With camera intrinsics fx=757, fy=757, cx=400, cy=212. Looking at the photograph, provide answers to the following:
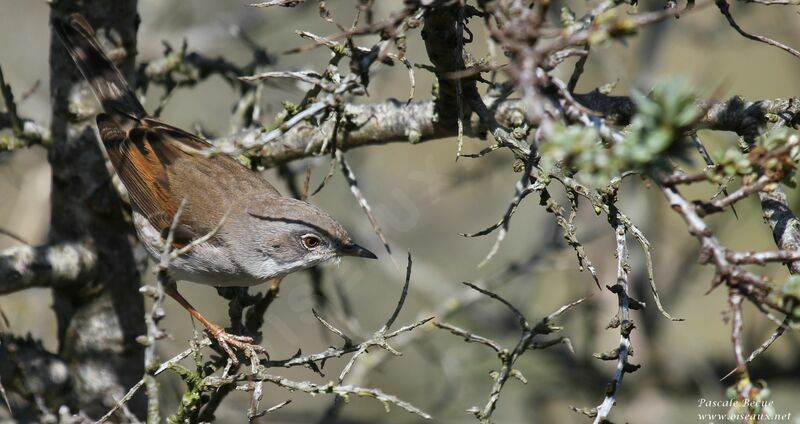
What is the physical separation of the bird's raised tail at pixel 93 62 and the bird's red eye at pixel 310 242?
1261 millimetres

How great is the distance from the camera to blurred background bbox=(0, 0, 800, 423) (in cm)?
615

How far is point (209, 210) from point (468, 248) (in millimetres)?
6490

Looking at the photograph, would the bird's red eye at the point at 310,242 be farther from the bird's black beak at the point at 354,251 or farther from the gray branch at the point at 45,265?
the gray branch at the point at 45,265

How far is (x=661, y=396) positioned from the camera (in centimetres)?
672

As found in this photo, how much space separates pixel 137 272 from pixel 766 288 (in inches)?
129

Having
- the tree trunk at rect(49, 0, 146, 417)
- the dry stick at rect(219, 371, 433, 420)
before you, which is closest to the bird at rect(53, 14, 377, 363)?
the tree trunk at rect(49, 0, 146, 417)

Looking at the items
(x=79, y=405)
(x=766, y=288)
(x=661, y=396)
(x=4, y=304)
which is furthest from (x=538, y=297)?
(x=766, y=288)

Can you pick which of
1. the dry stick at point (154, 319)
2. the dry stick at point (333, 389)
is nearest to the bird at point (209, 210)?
the dry stick at point (333, 389)

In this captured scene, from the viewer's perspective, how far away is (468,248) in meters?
10.6

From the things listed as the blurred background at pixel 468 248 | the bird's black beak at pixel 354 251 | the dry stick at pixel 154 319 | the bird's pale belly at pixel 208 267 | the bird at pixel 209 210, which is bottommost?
the dry stick at pixel 154 319

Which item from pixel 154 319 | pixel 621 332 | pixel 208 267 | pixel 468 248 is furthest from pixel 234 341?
pixel 468 248

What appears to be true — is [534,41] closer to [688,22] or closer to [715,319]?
[688,22]

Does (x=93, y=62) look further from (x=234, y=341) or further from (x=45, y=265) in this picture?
(x=234, y=341)

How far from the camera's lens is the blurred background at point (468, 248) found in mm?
6148
